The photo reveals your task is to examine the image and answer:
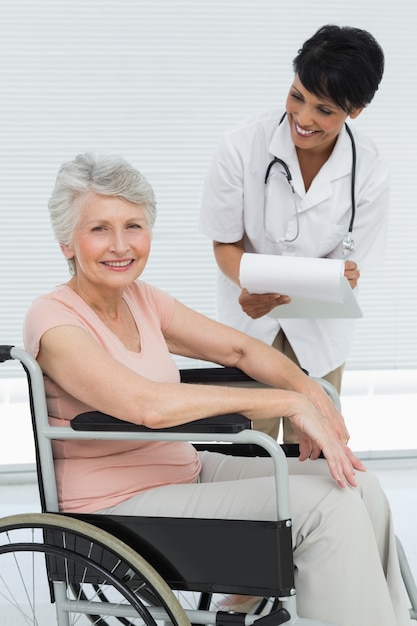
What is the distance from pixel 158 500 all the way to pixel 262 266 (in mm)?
583

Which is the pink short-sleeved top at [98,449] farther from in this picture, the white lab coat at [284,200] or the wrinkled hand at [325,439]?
the white lab coat at [284,200]

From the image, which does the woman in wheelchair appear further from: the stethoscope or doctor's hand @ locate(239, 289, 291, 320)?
the stethoscope

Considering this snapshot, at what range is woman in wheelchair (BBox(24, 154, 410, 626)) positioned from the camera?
5.11ft

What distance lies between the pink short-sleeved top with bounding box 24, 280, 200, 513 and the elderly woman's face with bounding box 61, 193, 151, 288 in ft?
0.23

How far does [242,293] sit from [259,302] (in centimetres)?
5

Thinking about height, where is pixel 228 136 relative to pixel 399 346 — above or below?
above

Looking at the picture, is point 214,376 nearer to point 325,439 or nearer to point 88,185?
point 325,439

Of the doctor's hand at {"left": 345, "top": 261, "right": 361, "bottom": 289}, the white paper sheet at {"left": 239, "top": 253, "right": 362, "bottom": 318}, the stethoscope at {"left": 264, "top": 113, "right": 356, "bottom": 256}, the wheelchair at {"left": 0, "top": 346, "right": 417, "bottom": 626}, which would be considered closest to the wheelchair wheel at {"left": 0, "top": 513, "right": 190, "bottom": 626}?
the wheelchair at {"left": 0, "top": 346, "right": 417, "bottom": 626}

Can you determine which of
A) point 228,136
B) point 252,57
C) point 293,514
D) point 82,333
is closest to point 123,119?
point 252,57

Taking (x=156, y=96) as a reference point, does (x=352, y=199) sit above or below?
below

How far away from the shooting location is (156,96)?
346cm

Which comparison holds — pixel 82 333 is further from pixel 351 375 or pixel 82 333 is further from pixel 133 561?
pixel 351 375

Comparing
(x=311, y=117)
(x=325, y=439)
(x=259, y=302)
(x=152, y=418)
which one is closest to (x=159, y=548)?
(x=152, y=418)

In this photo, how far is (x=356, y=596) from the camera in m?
1.54
